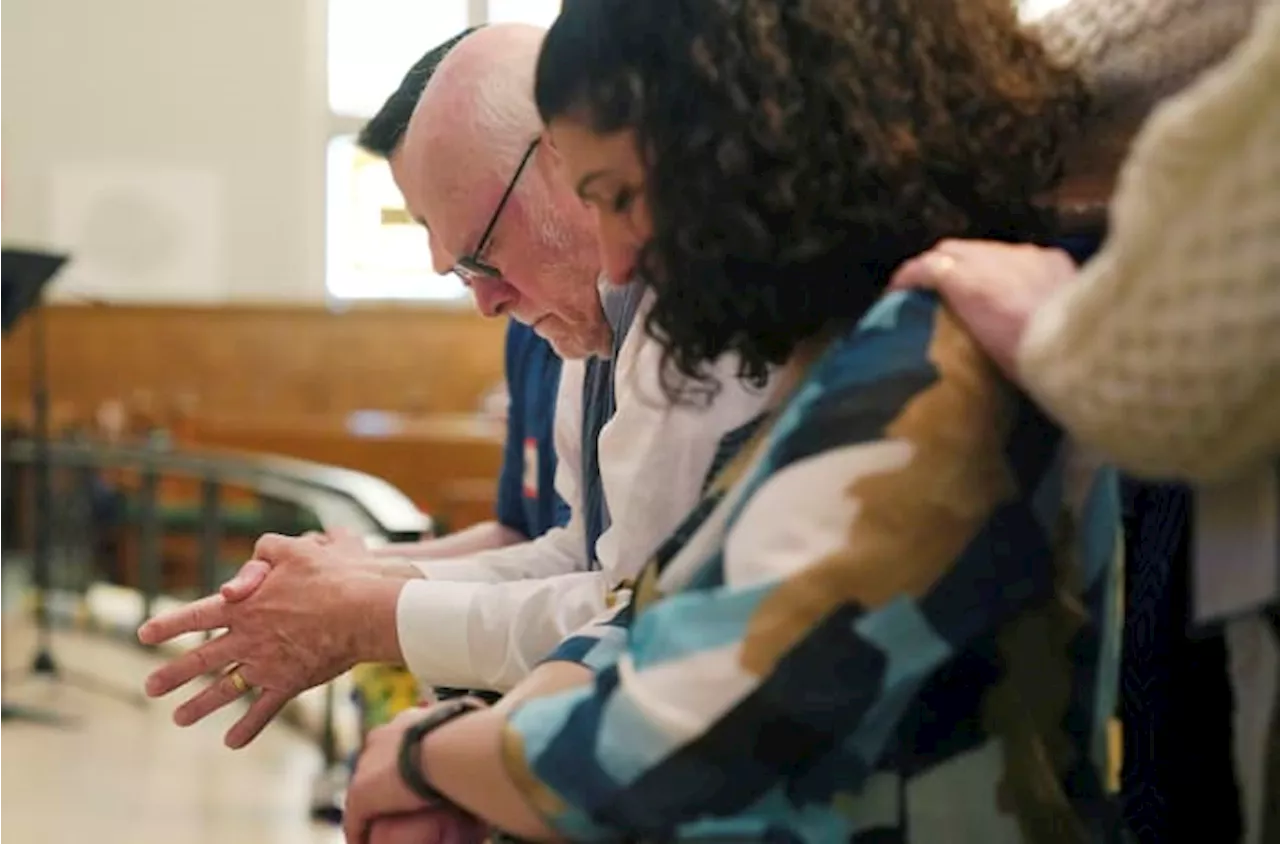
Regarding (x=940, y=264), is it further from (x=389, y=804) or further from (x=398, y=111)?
(x=398, y=111)

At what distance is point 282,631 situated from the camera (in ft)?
5.21

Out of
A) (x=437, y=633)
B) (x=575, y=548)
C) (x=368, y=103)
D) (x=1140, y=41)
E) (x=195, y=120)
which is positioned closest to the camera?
(x=1140, y=41)

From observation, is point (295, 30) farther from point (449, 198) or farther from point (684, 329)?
point (684, 329)

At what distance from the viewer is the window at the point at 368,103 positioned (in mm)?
9953

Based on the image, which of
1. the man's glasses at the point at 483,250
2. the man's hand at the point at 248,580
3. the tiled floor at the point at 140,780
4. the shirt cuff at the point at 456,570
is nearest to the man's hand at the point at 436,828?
the man's hand at the point at 248,580

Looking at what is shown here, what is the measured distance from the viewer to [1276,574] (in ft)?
2.87

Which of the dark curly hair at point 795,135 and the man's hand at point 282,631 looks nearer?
the dark curly hair at point 795,135

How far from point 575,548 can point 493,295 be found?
0.29 m

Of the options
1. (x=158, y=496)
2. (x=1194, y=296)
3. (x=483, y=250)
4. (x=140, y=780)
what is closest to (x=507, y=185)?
(x=483, y=250)

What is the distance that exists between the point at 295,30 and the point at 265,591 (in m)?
8.73

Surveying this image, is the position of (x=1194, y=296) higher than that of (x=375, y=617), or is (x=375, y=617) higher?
(x=1194, y=296)

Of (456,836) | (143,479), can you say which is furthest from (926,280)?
(143,479)

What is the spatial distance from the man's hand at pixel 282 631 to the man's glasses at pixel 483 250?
1.14 feet

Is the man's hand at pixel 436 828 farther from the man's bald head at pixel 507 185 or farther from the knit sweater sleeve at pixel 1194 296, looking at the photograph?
the man's bald head at pixel 507 185
